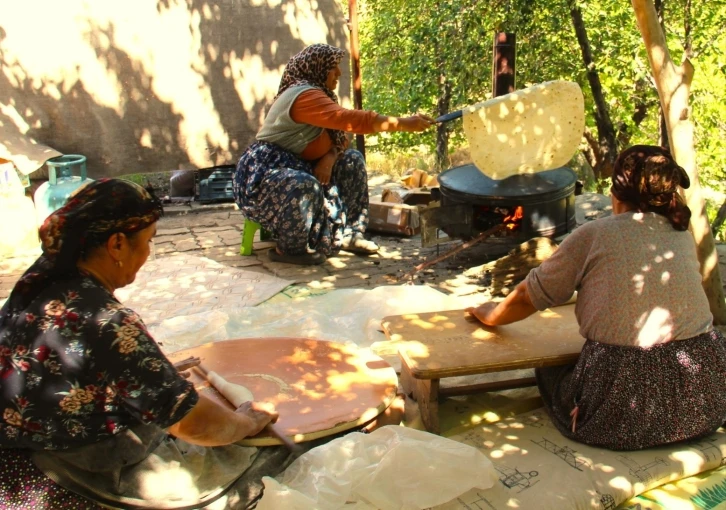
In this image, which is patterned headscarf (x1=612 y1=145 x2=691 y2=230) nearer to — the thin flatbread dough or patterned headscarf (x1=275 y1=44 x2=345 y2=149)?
the thin flatbread dough

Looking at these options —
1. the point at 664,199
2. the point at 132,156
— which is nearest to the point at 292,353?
the point at 664,199

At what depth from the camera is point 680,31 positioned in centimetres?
1059

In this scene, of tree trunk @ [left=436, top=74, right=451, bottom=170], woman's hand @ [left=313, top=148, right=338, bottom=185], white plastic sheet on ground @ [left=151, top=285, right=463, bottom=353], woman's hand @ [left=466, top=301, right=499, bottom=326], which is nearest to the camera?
woman's hand @ [left=466, top=301, right=499, bottom=326]

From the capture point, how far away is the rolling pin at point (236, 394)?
271cm

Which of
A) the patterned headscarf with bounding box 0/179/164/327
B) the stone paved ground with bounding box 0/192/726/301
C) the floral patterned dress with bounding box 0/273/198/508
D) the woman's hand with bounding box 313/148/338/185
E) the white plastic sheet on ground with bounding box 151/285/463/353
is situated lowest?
the stone paved ground with bounding box 0/192/726/301

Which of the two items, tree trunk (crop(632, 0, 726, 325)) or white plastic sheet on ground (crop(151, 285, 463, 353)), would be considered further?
white plastic sheet on ground (crop(151, 285, 463, 353))

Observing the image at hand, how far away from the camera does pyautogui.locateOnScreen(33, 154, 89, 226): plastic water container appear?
22.1 ft

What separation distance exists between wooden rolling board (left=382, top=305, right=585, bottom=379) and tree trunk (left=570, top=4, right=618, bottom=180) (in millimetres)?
5075

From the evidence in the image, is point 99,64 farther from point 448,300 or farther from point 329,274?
point 448,300

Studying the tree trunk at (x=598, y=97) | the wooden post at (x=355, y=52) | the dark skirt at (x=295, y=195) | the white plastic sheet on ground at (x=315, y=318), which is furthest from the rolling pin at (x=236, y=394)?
the tree trunk at (x=598, y=97)

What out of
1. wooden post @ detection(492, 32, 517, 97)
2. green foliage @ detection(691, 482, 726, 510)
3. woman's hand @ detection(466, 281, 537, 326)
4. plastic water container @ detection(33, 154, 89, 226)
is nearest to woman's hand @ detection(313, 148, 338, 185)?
wooden post @ detection(492, 32, 517, 97)

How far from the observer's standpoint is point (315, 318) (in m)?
4.52

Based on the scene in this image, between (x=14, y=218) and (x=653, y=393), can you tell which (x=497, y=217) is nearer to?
(x=653, y=393)

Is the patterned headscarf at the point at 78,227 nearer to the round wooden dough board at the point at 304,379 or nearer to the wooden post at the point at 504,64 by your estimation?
the round wooden dough board at the point at 304,379
